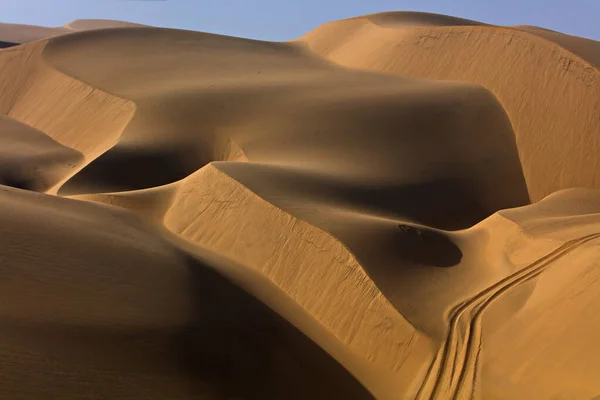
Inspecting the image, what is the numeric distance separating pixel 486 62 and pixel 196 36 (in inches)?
578

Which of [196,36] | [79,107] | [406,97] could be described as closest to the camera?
[406,97]

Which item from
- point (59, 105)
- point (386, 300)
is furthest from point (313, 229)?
point (59, 105)

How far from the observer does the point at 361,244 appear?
31.1 ft

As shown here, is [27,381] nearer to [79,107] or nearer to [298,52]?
[79,107]

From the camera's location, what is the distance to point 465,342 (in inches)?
293

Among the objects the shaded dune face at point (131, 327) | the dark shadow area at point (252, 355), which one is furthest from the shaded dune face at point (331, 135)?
the shaded dune face at point (131, 327)

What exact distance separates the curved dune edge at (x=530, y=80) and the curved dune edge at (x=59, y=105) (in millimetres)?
9980

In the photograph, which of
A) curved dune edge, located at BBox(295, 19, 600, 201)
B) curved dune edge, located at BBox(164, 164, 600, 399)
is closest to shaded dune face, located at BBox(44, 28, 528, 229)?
curved dune edge, located at BBox(295, 19, 600, 201)

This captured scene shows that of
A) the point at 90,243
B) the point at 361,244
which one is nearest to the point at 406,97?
the point at 361,244

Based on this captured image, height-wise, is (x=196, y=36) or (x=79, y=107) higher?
(x=196, y=36)

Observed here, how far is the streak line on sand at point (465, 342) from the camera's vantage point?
22.0ft

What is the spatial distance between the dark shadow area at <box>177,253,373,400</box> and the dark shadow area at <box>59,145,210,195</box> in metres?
8.09

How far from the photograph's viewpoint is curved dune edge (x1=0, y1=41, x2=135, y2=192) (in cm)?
1934

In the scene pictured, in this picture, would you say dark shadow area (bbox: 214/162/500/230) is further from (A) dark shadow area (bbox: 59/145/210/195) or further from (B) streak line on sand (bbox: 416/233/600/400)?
(A) dark shadow area (bbox: 59/145/210/195)
